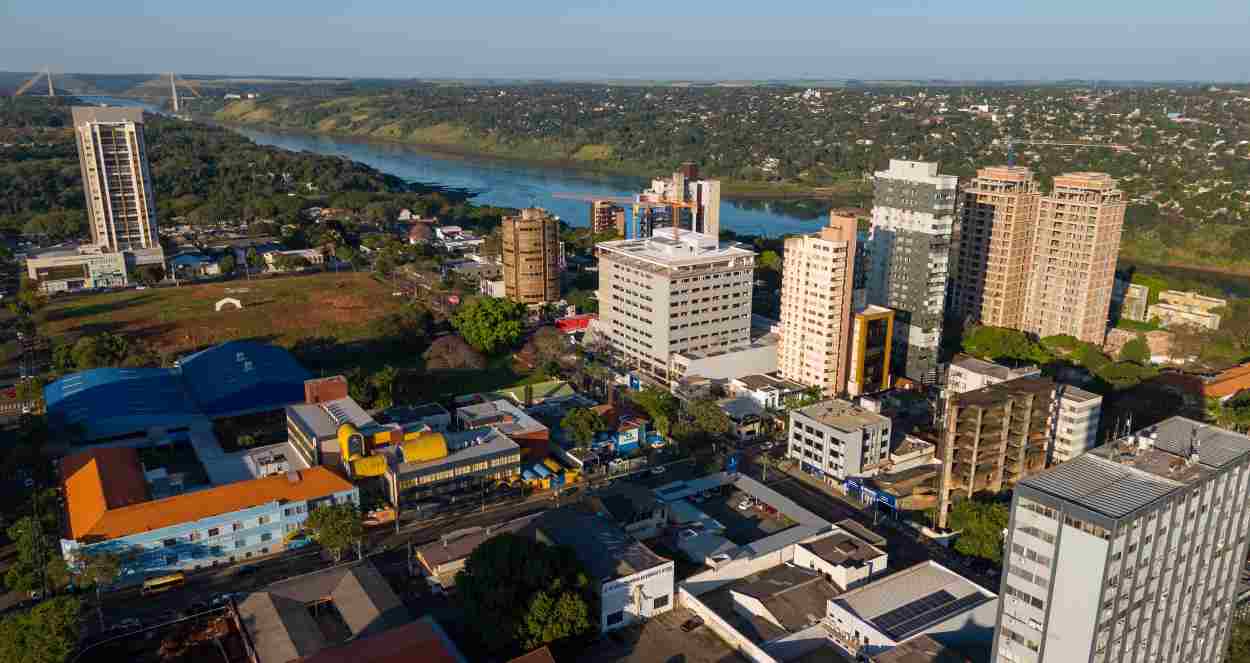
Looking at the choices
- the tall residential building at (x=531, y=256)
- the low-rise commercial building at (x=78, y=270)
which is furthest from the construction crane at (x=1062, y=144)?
the low-rise commercial building at (x=78, y=270)

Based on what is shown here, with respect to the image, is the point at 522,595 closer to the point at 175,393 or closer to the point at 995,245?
the point at 175,393

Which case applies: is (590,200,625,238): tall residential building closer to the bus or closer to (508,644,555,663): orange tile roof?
the bus

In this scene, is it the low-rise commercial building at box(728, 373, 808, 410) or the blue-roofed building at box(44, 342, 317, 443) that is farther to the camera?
the low-rise commercial building at box(728, 373, 808, 410)

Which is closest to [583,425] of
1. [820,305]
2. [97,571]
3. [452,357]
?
[820,305]

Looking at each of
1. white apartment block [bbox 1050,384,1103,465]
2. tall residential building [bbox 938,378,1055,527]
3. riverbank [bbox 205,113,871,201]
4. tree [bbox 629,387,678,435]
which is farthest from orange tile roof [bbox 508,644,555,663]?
riverbank [bbox 205,113,871,201]

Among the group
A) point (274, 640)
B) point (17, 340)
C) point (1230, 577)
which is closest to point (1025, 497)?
point (1230, 577)

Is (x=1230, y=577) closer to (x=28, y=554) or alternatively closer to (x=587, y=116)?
(x=28, y=554)

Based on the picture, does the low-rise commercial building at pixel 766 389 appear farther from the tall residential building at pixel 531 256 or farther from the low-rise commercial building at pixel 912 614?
the tall residential building at pixel 531 256
